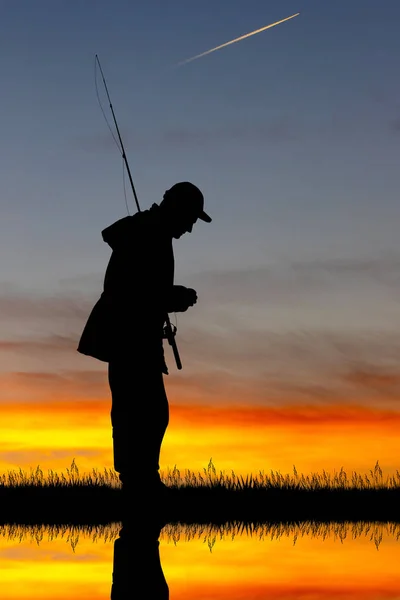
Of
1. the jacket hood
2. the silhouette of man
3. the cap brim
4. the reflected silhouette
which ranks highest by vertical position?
the cap brim

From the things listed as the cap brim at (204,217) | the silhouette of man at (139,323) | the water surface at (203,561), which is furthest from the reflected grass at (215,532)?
the cap brim at (204,217)

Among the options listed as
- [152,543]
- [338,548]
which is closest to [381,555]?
[338,548]

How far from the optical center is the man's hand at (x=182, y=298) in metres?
11.2

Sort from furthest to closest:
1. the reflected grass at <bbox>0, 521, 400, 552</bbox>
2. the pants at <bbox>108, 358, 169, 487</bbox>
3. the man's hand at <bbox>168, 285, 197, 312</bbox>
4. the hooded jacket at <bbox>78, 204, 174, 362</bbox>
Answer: the pants at <bbox>108, 358, 169, 487</bbox> < the hooded jacket at <bbox>78, 204, 174, 362</bbox> < the man's hand at <bbox>168, 285, 197, 312</bbox> < the reflected grass at <bbox>0, 521, 400, 552</bbox>

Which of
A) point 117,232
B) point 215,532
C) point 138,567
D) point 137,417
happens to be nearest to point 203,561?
point 138,567

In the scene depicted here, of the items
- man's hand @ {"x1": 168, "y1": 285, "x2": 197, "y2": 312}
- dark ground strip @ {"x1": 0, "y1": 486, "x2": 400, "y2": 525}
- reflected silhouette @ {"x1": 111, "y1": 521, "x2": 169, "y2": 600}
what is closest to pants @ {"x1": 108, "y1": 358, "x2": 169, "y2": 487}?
dark ground strip @ {"x1": 0, "y1": 486, "x2": 400, "y2": 525}

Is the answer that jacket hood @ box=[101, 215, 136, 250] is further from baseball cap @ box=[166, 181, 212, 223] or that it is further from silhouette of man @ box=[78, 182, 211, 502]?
baseball cap @ box=[166, 181, 212, 223]

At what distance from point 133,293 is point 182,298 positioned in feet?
→ 1.65

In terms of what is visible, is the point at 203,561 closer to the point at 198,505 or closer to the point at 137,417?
the point at 137,417

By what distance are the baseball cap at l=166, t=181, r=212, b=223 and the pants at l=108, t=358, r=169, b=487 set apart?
1541mm

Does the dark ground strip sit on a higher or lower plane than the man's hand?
lower

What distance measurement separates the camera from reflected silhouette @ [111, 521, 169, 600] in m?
6.68

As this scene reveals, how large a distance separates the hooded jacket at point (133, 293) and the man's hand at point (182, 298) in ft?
0.25

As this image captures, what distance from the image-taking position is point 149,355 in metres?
11.4
